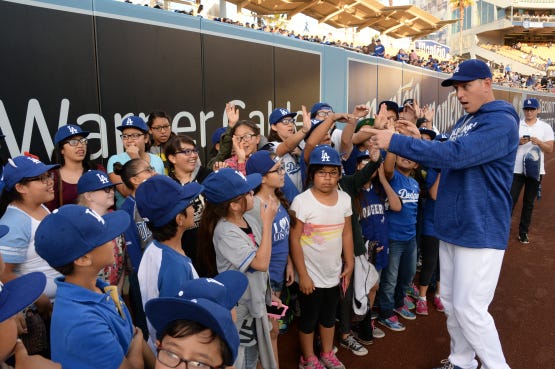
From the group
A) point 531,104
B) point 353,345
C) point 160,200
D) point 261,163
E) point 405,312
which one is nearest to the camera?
point 160,200

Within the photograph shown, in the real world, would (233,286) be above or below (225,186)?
below

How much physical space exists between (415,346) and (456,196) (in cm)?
152

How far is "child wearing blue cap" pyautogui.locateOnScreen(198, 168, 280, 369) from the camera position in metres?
2.29

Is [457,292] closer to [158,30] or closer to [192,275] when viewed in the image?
[192,275]

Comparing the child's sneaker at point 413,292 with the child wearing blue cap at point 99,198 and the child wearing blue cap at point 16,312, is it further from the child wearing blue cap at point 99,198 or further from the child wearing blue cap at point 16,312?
the child wearing blue cap at point 16,312

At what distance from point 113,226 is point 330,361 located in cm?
213

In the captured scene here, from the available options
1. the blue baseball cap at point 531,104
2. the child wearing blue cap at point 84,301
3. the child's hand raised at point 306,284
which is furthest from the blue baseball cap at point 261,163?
the blue baseball cap at point 531,104

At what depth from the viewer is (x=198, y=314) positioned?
3.81 ft

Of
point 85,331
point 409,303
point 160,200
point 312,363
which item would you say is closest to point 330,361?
point 312,363

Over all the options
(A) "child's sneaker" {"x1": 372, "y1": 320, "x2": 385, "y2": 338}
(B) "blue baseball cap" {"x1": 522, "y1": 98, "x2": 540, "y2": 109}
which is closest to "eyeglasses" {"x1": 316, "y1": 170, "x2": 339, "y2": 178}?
(A) "child's sneaker" {"x1": 372, "y1": 320, "x2": 385, "y2": 338}

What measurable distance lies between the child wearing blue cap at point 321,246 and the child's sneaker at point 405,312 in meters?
1.14

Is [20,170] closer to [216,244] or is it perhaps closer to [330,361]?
[216,244]

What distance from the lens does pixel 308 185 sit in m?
3.37

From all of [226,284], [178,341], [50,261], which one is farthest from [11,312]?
[226,284]
